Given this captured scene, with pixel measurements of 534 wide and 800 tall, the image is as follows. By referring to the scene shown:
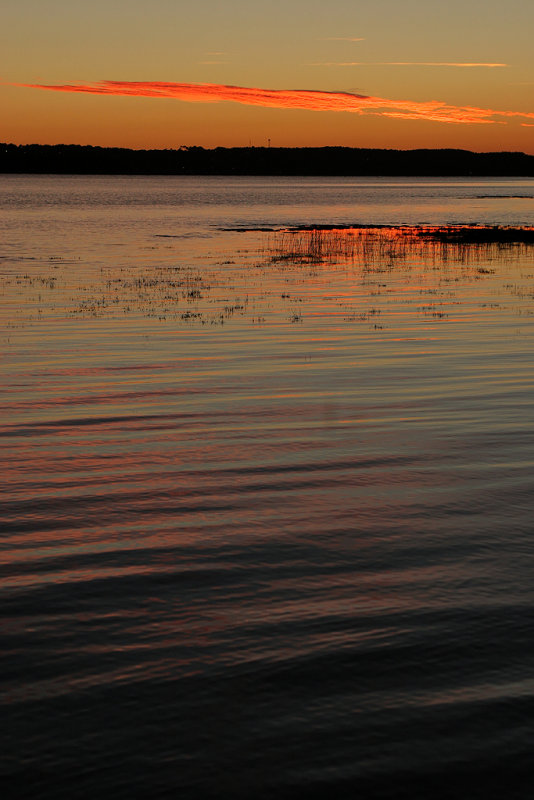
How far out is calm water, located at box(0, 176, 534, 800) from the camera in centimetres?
611

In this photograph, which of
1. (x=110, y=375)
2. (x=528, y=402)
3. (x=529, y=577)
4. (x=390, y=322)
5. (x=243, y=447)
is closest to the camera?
(x=529, y=577)

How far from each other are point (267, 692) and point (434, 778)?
149 cm

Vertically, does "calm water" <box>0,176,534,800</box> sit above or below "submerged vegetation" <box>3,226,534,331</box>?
below

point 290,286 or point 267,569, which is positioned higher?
point 290,286

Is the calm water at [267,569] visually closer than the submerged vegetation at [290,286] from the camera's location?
Yes

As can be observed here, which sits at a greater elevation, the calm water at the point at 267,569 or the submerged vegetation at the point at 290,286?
the submerged vegetation at the point at 290,286

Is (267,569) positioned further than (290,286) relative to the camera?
No

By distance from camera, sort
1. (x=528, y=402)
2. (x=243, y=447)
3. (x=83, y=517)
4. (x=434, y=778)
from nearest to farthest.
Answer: (x=434, y=778)
(x=83, y=517)
(x=243, y=447)
(x=528, y=402)

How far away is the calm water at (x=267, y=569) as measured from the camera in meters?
6.11

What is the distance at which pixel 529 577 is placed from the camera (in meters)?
8.98

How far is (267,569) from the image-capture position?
9.29 meters

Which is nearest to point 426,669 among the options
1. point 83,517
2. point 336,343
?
point 83,517

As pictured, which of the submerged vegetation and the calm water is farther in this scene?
the submerged vegetation

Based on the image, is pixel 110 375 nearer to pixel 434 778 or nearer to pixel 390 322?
pixel 390 322
